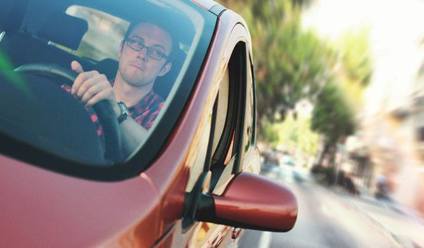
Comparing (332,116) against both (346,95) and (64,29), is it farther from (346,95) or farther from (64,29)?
(64,29)

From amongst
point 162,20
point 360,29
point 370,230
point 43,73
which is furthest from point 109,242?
point 360,29

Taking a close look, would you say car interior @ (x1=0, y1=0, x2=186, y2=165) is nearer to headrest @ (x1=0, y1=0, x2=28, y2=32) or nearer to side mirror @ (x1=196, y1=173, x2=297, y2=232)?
headrest @ (x1=0, y1=0, x2=28, y2=32)

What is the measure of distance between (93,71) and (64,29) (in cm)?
23

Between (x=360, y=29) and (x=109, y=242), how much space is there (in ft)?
215

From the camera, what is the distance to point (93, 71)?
2.35m

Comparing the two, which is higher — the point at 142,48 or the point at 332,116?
the point at 142,48

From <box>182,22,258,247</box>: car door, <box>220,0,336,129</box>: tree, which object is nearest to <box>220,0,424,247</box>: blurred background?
<box>220,0,336,129</box>: tree

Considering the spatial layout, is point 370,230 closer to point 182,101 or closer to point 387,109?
point 182,101

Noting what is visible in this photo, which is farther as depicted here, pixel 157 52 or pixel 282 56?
pixel 282 56

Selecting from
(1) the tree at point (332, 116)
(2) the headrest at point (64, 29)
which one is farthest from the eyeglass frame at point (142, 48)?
(1) the tree at point (332, 116)

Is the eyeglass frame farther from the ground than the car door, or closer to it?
farther from the ground

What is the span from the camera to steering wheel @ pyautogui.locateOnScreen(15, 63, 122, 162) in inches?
80.0

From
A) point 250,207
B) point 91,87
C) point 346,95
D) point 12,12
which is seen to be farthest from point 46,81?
point 346,95

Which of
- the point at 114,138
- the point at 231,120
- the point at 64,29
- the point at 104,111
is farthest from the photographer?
the point at 231,120
